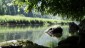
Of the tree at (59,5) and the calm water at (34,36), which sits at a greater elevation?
the tree at (59,5)

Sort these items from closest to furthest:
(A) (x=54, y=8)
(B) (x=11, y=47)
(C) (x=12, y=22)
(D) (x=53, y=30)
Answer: (B) (x=11, y=47)
(A) (x=54, y=8)
(D) (x=53, y=30)
(C) (x=12, y=22)

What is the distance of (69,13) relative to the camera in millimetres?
25141

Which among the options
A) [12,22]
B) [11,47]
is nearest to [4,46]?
[11,47]

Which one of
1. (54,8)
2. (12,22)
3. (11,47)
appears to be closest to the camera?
(11,47)

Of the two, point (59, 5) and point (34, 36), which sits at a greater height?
point (59, 5)

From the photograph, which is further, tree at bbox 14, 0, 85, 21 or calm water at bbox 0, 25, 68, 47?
calm water at bbox 0, 25, 68, 47

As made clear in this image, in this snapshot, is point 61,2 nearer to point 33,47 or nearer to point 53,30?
point 33,47

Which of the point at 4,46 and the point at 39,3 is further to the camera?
the point at 39,3

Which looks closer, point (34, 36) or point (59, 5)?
point (59, 5)

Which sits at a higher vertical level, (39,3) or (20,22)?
(39,3)

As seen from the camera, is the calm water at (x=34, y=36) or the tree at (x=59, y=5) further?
the calm water at (x=34, y=36)

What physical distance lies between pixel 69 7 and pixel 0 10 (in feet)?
355

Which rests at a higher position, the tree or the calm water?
the tree

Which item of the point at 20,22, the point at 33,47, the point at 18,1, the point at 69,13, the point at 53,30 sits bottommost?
the point at 20,22
